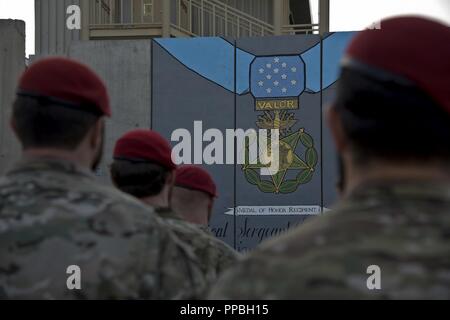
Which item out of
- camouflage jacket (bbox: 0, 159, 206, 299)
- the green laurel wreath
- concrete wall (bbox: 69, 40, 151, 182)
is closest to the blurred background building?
concrete wall (bbox: 69, 40, 151, 182)

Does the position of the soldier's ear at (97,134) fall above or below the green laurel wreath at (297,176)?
above

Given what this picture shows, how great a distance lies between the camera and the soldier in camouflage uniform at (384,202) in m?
1.49

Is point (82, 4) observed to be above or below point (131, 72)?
above

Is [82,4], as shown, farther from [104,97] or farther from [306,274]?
[306,274]

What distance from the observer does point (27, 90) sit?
7.89 feet

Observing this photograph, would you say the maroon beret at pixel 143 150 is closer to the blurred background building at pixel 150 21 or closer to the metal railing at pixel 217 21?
the blurred background building at pixel 150 21

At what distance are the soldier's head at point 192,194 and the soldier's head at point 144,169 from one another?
1.14m

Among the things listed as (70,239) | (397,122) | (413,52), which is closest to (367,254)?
(397,122)

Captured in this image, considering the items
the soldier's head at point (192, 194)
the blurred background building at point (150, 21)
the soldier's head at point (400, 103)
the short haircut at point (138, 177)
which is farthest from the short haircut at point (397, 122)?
the blurred background building at point (150, 21)

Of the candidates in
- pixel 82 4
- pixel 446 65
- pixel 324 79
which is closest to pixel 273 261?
pixel 446 65

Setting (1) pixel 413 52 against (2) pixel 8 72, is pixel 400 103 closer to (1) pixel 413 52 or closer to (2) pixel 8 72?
(1) pixel 413 52

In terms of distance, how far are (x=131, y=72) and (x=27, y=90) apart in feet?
43.7

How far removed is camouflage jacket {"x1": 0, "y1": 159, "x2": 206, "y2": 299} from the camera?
2.27 m

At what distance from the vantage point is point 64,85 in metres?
2.39
